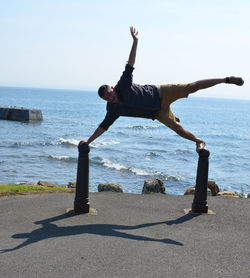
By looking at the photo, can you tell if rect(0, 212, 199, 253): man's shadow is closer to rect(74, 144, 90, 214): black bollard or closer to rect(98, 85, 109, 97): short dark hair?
rect(74, 144, 90, 214): black bollard

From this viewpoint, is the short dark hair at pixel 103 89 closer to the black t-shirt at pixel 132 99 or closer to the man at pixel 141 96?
the man at pixel 141 96

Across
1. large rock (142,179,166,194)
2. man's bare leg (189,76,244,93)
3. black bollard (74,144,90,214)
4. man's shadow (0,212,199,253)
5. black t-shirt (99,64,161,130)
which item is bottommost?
large rock (142,179,166,194)

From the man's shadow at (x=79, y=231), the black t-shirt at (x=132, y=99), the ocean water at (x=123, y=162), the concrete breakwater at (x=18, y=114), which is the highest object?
the black t-shirt at (x=132, y=99)

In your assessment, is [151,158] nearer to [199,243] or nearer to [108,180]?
[108,180]

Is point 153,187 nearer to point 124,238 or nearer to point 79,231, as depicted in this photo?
point 79,231

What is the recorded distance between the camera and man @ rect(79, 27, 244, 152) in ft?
21.7

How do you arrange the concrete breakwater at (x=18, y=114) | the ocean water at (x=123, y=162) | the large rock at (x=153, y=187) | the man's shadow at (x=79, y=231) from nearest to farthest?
1. the man's shadow at (x=79, y=231)
2. the large rock at (x=153, y=187)
3. the ocean water at (x=123, y=162)
4. the concrete breakwater at (x=18, y=114)

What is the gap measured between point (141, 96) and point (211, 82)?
4.00 feet

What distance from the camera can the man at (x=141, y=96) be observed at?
6.62m

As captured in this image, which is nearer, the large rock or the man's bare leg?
the man's bare leg

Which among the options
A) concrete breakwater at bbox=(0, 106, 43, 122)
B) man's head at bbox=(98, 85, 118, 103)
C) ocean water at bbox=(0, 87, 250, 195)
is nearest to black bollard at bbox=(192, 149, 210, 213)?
man's head at bbox=(98, 85, 118, 103)

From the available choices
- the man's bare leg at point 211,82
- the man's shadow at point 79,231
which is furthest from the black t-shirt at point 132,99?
the man's shadow at point 79,231

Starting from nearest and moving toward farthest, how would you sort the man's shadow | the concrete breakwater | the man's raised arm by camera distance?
the man's shadow → the man's raised arm → the concrete breakwater

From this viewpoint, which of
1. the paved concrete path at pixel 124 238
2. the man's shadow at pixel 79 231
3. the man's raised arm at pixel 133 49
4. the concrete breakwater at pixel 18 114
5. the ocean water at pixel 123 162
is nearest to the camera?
the paved concrete path at pixel 124 238
